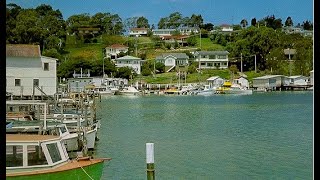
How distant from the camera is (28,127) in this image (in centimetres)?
990

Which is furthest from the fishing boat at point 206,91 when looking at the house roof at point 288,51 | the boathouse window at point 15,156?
the boathouse window at point 15,156

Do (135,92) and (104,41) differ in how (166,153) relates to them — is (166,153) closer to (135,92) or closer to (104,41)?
(135,92)

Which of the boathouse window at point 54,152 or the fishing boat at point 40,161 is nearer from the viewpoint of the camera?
the fishing boat at point 40,161

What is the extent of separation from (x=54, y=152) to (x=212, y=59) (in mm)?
56734

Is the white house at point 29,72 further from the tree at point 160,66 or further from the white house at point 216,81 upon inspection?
the tree at point 160,66

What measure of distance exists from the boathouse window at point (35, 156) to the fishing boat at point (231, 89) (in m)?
49.9

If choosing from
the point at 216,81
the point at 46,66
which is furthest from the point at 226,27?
the point at 46,66

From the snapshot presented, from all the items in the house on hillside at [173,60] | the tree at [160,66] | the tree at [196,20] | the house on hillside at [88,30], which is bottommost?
the tree at [160,66]

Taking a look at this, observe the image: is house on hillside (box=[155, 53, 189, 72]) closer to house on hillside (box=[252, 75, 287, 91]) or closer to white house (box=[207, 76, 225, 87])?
white house (box=[207, 76, 225, 87])

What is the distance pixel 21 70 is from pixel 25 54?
0.63m

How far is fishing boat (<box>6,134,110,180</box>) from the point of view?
5039mm

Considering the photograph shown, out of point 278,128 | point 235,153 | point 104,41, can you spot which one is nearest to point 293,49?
point 104,41

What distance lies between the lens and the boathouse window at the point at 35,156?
535cm

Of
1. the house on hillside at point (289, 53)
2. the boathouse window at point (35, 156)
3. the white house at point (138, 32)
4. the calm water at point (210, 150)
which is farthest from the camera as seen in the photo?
the white house at point (138, 32)
